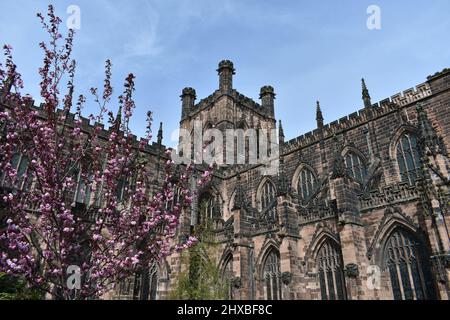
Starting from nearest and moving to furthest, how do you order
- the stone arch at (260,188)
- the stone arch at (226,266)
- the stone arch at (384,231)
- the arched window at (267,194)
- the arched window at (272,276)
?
1. the stone arch at (384,231)
2. the arched window at (272,276)
3. the stone arch at (226,266)
4. the arched window at (267,194)
5. the stone arch at (260,188)

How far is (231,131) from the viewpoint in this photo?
34.5m

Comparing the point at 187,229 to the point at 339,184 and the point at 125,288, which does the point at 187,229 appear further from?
the point at 339,184

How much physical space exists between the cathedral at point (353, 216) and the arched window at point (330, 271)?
0.17ft

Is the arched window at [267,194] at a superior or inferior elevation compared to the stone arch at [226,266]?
superior

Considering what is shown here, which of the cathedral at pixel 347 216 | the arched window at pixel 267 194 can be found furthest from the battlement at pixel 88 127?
the arched window at pixel 267 194

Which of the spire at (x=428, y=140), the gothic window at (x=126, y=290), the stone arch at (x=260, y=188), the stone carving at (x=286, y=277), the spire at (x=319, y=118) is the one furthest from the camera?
the stone arch at (x=260, y=188)

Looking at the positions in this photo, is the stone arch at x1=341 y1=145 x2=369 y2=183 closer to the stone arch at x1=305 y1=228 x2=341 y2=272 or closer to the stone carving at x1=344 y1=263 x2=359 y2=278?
the stone arch at x1=305 y1=228 x2=341 y2=272

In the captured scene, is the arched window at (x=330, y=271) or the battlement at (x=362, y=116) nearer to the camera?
the arched window at (x=330, y=271)

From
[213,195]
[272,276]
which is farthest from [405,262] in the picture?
[213,195]

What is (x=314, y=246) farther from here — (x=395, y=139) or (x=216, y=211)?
(x=216, y=211)

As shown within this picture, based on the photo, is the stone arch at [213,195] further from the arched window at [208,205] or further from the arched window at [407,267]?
the arched window at [407,267]

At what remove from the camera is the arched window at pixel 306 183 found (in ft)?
76.9

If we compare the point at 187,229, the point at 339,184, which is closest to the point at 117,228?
the point at 339,184
